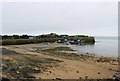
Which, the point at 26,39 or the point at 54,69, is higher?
the point at 54,69

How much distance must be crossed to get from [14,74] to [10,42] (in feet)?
187

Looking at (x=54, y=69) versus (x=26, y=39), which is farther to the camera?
(x=26, y=39)

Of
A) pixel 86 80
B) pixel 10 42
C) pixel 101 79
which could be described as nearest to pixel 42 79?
pixel 86 80

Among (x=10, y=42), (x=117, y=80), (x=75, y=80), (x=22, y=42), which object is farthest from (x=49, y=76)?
(x=22, y=42)

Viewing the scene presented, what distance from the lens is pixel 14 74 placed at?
47.3ft

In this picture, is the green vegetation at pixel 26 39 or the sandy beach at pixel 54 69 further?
the green vegetation at pixel 26 39

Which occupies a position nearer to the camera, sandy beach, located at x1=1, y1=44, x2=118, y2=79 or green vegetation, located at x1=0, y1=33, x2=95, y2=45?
sandy beach, located at x1=1, y1=44, x2=118, y2=79

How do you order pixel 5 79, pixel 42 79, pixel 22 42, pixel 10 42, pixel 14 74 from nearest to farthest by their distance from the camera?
pixel 5 79
pixel 42 79
pixel 14 74
pixel 10 42
pixel 22 42

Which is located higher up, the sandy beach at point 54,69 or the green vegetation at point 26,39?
the sandy beach at point 54,69

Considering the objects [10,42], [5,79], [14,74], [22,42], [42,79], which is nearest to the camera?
[5,79]

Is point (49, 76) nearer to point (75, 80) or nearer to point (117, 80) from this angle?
point (75, 80)

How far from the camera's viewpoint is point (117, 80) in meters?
13.5

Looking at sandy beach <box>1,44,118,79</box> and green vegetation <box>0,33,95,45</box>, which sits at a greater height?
sandy beach <box>1,44,118,79</box>

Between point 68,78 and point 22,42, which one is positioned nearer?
point 68,78
